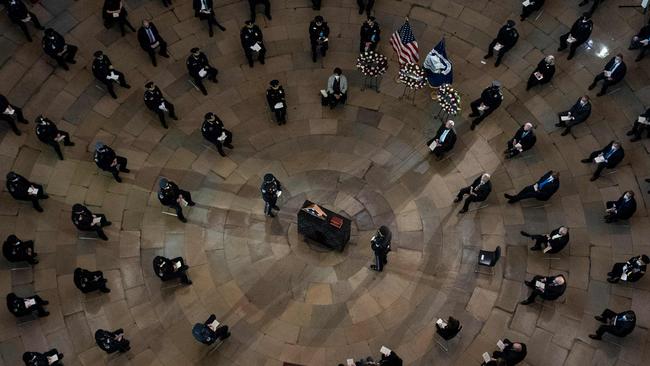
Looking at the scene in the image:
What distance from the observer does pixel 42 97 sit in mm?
25969

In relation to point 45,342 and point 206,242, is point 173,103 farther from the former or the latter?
point 45,342

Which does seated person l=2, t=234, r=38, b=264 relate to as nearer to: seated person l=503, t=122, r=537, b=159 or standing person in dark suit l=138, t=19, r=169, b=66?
standing person in dark suit l=138, t=19, r=169, b=66

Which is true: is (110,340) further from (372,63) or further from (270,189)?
(372,63)

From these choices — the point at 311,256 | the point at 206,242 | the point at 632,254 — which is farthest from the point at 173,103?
the point at 632,254

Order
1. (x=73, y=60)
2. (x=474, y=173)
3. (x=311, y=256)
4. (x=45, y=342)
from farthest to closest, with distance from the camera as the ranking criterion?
(x=73, y=60)
(x=474, y=173)
(x=311, y=256)
(x=45, y=342)

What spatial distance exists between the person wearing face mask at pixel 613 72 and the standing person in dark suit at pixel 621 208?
17.4 feet

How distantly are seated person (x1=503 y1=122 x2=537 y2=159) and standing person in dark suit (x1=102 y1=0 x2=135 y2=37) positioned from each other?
55.6 ft

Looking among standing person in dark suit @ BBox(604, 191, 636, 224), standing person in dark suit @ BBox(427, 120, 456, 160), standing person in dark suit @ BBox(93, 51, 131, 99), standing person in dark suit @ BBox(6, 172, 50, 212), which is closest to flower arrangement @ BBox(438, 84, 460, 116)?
standing person in dark suit @ BBox(427, 120, 456, 160)

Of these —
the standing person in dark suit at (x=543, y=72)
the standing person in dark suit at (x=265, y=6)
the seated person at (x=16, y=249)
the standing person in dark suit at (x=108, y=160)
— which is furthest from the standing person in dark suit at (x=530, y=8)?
the seated person at (x=16, y=249)

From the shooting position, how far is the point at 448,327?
20.5m

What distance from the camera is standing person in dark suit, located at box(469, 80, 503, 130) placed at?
2467cm

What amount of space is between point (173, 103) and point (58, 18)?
6820mm

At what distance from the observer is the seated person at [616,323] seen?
20.1 m

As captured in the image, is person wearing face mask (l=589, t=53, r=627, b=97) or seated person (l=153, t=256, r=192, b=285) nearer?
seated person (l=153, t=256, r=192, b=285)
